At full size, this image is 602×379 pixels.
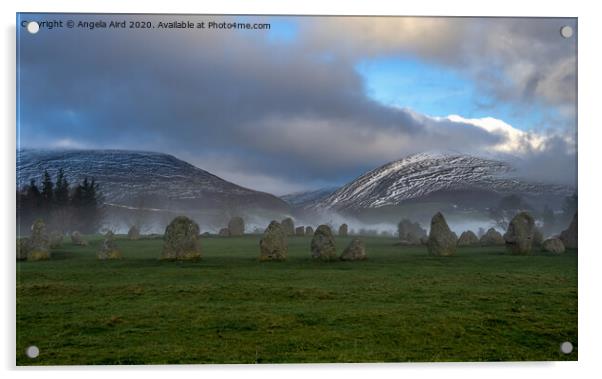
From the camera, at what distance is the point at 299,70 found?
10.7 m

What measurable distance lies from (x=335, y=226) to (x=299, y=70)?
317 centimetres

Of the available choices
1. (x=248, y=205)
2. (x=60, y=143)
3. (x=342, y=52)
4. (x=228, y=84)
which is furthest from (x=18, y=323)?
(x=342, y=52)

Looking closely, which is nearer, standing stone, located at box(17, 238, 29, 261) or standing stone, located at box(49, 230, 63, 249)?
standing stone, located at box(17, 238, 29, 261)

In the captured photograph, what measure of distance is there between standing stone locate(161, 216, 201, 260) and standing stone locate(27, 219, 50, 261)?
2.11 metres

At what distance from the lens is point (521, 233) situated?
36.2ft

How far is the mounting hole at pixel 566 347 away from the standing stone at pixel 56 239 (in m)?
9.58

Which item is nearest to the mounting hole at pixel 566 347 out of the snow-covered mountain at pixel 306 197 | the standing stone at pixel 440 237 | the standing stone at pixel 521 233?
the standing stone at pixel 521 233

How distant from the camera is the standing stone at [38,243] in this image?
1016 cm

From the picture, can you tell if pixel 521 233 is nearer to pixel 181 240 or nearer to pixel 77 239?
pixel 181 240

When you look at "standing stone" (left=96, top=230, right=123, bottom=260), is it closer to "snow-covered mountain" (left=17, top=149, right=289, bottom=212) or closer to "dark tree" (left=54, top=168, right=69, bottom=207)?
"snow-covered mountain" (left=17, top=149, right=289, bottom=212)

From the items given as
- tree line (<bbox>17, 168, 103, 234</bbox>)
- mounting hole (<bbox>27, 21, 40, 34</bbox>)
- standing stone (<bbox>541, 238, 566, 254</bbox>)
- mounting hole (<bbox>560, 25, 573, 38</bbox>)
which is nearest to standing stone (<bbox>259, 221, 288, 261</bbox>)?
tree line (<bbox>17, 168, 103, 234</bbox>)

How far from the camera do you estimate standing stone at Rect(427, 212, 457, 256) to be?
441 inches

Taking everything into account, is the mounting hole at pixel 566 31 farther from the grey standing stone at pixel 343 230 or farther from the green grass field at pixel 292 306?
the grey standing stone at pixel 343 230
